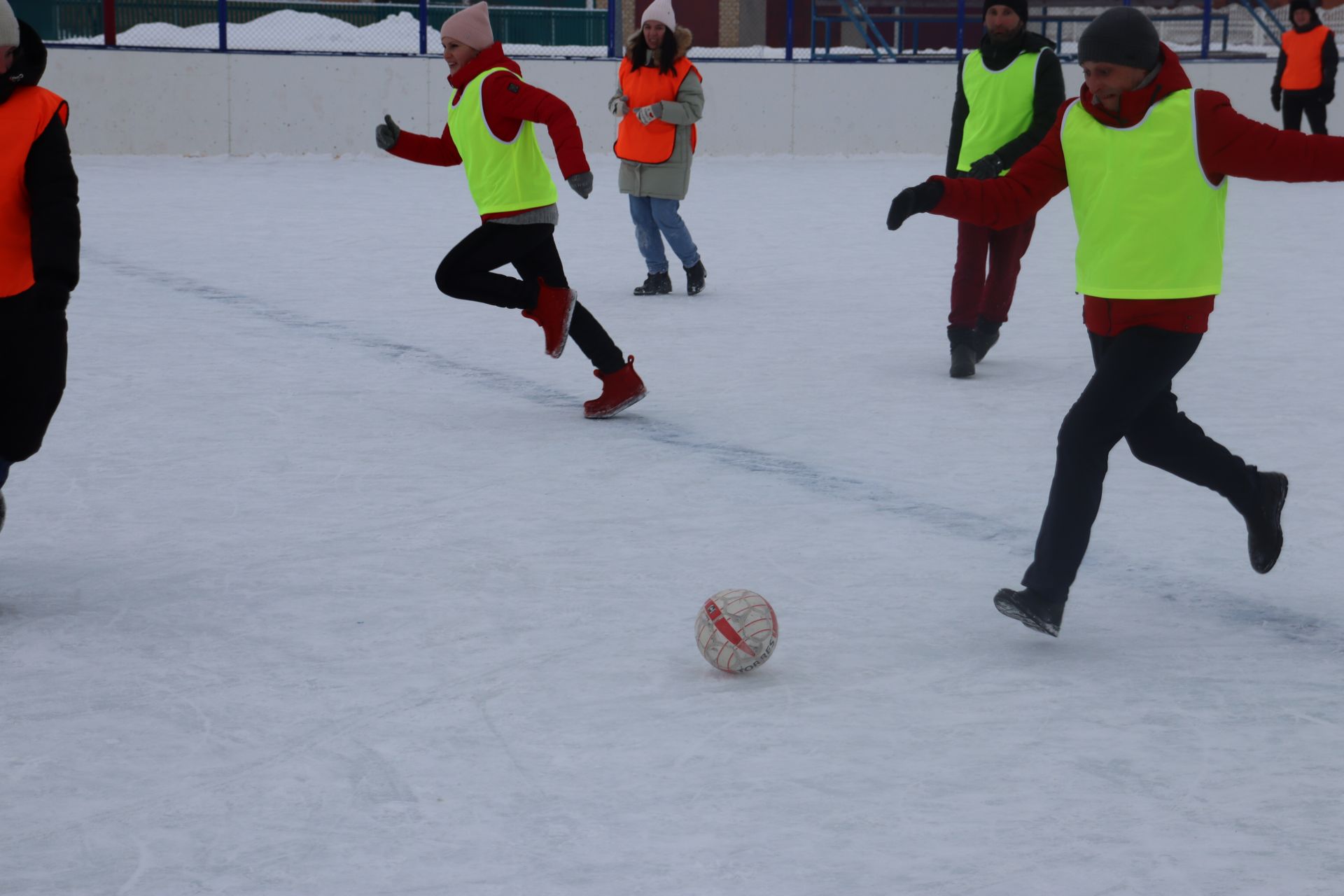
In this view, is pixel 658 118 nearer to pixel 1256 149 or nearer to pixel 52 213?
pixel 52 213

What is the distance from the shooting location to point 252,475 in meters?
4.97

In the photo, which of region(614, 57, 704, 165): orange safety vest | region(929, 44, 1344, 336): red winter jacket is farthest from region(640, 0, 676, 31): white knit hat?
region(929, 44, 1344, 336): red winter jacket

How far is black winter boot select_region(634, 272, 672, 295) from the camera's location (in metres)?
8.83

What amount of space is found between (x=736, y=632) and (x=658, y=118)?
5.64 metres

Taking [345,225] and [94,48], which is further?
[94,48]

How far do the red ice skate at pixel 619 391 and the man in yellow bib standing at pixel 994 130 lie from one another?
4.75 feet

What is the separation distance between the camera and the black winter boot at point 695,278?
8797 millimetres

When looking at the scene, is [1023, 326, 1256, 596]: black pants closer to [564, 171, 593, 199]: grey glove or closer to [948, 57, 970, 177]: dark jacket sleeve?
[564, 171, 593, 199]: grey glove

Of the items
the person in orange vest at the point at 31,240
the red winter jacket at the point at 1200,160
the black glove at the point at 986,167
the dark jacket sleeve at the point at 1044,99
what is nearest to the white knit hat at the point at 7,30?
the person in orange vest at the point at 31,240

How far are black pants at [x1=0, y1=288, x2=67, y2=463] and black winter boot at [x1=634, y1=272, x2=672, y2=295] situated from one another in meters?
5.33

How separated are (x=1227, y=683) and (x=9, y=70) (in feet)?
9.13

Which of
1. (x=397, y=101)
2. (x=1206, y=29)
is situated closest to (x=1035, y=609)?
(x=397, y=101)

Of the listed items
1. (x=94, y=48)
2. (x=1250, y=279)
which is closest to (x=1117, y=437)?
(x=1250, y=279)

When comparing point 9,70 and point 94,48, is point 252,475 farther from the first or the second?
point 94,48
